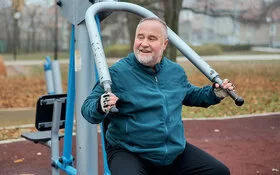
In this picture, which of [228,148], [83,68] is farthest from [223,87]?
[228,148]

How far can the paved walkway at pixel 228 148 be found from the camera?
4312 millimetres

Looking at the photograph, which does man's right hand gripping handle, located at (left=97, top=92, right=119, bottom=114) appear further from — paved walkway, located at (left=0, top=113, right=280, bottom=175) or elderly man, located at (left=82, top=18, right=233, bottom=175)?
paved walkway, located at (left=0, top=113, right=280, bottom=175)

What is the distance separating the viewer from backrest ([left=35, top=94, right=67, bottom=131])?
3.36m

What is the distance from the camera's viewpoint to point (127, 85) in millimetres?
2268

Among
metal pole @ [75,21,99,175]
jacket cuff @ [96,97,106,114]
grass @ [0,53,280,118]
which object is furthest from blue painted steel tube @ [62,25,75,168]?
grass @ [0,53,280,118]

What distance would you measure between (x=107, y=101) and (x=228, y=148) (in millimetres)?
3408

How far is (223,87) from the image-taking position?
7.66 ft

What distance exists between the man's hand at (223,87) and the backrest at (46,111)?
4.38 ft

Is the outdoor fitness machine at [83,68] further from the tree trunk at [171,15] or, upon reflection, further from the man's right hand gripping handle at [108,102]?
the tree trunk at [171,15]

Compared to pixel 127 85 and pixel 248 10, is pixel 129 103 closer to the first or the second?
pixel 127 85

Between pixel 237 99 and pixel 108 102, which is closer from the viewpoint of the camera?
pixel 108 102

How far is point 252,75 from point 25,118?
5978mm

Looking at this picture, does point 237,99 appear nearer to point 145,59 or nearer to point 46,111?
point 145,59

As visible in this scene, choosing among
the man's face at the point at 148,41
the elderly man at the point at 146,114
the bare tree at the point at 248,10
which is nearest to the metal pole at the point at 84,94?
the elderly man at the point at 146,114
